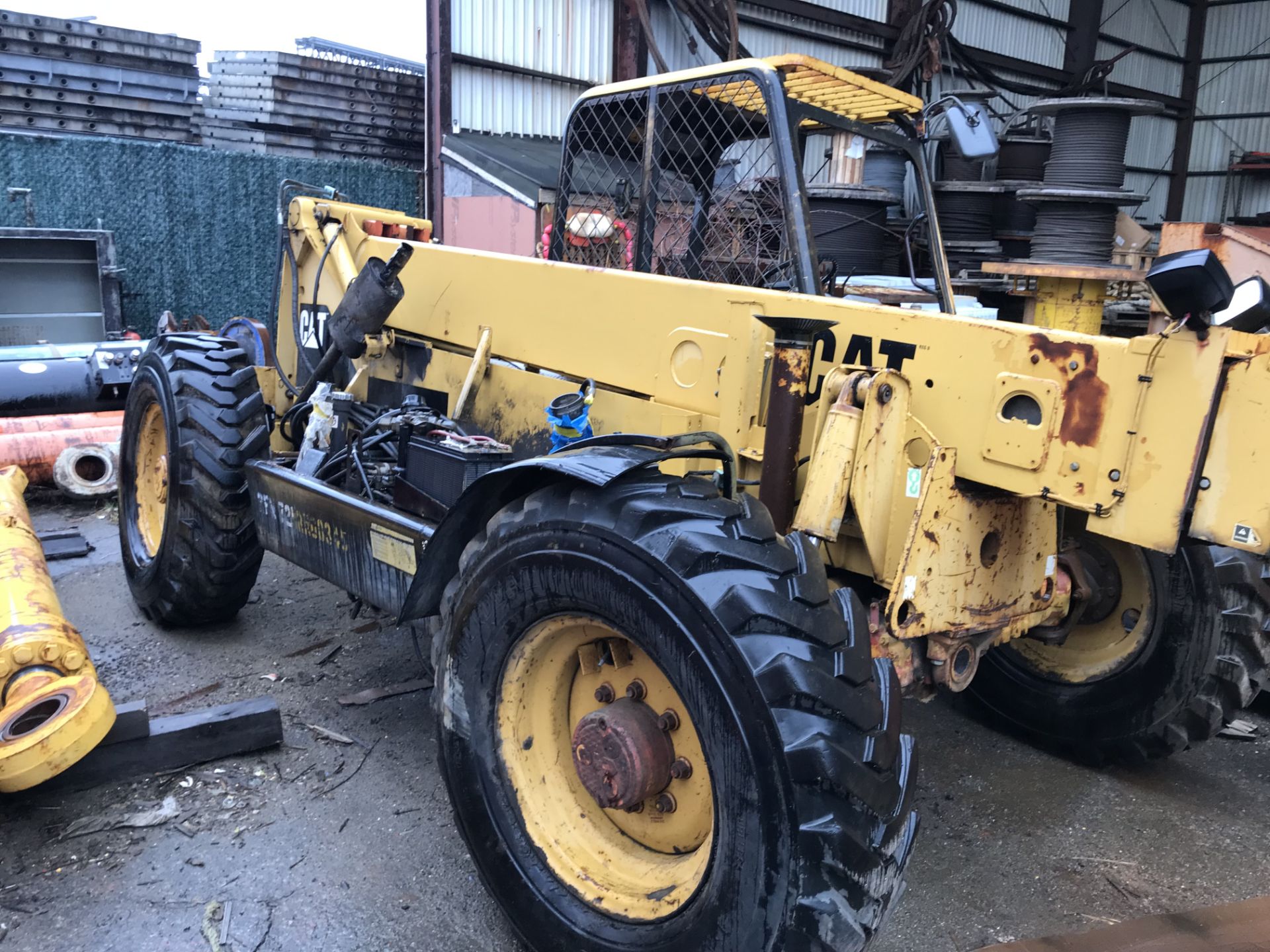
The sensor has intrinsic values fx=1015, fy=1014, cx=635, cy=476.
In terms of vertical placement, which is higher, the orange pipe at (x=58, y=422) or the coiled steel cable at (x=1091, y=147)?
the coiled steel cable at (x=1091, y=147)

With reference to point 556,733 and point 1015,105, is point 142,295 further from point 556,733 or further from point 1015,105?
point 1015,105

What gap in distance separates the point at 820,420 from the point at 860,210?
376 centimetres

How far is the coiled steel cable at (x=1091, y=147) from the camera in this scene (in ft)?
31.8

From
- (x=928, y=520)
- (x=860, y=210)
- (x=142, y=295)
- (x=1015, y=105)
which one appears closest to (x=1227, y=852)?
(x=928, y=520)

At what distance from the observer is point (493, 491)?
2.97m

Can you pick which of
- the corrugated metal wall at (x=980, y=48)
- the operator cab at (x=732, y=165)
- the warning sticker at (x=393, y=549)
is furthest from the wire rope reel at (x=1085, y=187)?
the warning sticker at (x=393, y=549)

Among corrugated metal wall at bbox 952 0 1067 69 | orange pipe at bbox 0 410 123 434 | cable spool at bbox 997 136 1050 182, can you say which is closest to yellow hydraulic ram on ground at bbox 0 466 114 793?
orange pipe at bbox 0 410 123 434

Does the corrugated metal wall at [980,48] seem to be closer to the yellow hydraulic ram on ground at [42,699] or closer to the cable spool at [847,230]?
the cable spool at [847,230]

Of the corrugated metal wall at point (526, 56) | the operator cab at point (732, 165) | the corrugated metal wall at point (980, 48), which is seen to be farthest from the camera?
the corrugated metal wall at point (980, 48)

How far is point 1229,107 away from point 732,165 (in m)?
21.0

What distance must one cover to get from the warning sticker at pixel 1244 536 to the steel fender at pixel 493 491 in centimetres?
140

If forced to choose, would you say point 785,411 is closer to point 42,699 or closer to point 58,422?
point 42,699

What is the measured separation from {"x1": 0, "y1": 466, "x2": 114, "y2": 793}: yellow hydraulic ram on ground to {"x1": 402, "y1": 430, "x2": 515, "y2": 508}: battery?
50.7 inches

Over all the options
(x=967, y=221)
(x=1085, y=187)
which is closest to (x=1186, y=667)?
(x=1085, y=187)
